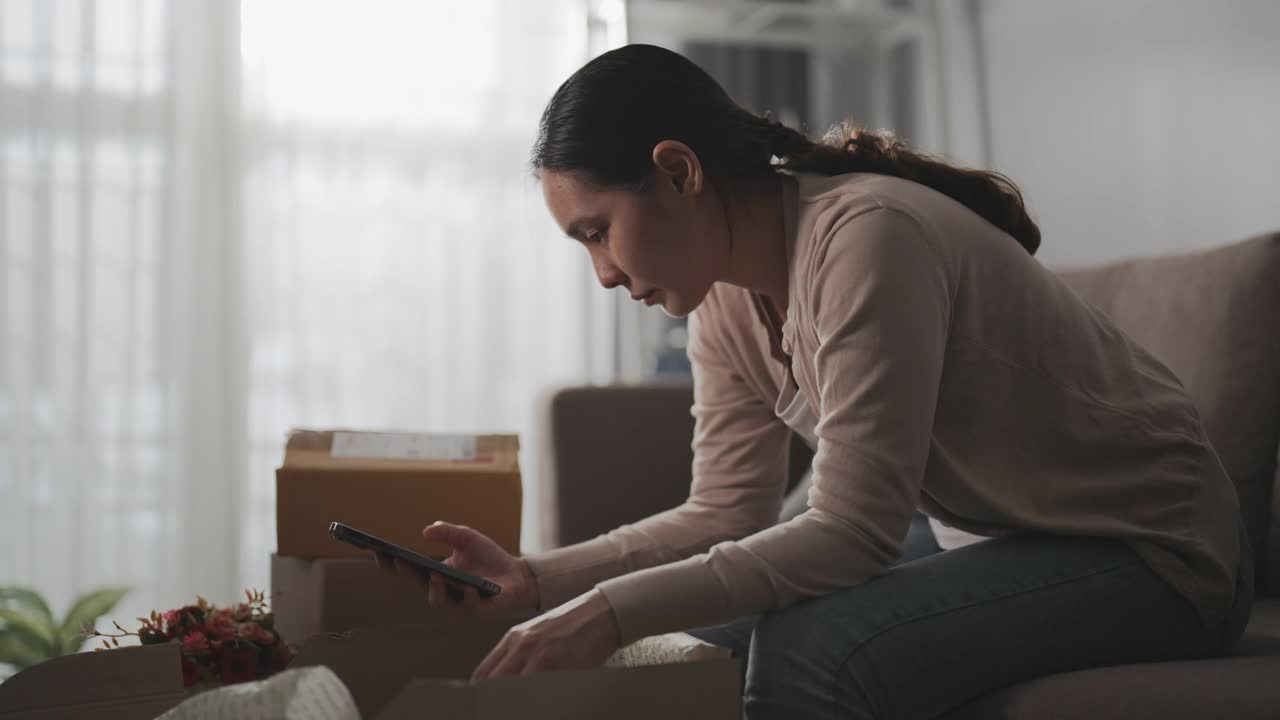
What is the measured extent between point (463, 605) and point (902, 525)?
383 millimetres

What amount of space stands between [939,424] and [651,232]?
0.29 meters

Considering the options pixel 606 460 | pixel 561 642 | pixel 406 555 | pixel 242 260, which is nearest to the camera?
pixel 561 642

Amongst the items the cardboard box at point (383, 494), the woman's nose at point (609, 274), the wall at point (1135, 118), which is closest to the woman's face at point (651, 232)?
the woman's nose at point (609, 274)

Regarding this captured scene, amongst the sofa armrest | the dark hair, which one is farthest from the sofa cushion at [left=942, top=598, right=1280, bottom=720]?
the sofa armrest

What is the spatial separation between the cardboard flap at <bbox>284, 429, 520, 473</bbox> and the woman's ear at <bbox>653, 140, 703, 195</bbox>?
0.40 meters

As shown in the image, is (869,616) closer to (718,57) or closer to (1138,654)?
(1138,654)

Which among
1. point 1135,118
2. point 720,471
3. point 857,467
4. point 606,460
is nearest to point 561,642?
point 857,467

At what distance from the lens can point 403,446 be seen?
125 centimetres

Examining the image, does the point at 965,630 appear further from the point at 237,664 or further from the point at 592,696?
the point at 237,664

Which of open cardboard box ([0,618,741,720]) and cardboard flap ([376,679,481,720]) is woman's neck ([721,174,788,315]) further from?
cardboard flap ([376,679,481,720])

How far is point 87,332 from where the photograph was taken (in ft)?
8.15

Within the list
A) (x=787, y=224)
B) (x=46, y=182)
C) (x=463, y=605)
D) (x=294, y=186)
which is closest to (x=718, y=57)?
(x=294, y=186)

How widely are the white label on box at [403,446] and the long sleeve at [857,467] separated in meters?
0.49

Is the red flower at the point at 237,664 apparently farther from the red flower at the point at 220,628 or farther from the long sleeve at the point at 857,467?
the long sleeve at the point at 857,467
